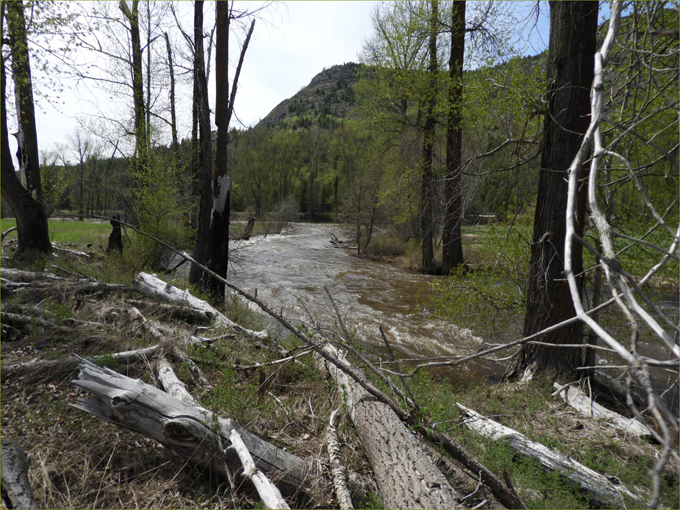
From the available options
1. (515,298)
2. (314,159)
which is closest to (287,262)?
(515,298)

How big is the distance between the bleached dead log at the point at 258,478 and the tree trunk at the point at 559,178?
3.17 m

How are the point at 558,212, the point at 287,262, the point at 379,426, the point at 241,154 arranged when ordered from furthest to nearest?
the point at 241,154 < the point at 287,262 < the point at 558,212 < the point at 379,426

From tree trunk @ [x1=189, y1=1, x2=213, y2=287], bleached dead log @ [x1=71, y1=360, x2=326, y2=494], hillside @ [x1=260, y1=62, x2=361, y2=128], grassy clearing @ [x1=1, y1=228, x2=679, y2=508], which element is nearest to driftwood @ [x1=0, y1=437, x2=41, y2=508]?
grassy clearing @ [x1=1, y1=228, x2=679, y2=508]

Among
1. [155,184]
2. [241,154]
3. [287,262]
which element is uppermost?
[241,154]

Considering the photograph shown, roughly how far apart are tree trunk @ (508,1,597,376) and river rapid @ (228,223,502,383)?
1702 mm

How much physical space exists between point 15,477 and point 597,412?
17.4 ft

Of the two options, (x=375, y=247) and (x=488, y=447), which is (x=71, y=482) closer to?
(x=488, y=447)

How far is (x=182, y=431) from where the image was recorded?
8.43 feet

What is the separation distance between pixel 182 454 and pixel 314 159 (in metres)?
56.8

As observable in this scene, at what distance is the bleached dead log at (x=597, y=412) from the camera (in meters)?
3.68

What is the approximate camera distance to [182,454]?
102 inches

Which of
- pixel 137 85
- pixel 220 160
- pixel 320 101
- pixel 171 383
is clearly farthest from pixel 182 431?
pixel 320 101

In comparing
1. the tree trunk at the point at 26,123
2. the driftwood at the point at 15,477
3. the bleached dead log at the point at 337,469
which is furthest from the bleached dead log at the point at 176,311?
the tree trunk at the point at 26,123

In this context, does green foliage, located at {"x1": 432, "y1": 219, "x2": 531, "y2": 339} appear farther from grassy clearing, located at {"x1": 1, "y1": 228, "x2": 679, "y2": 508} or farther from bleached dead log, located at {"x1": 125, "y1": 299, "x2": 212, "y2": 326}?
bleached dead log, located at {"x1": 125, "y1": 299, "x2": 212, "y2": 326}
